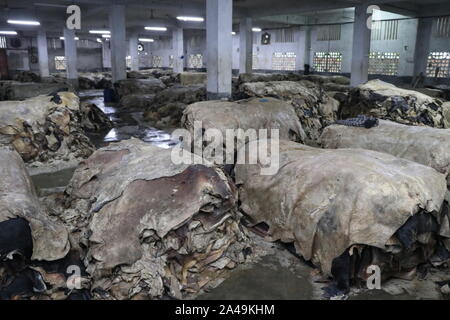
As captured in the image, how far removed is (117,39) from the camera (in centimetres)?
1675

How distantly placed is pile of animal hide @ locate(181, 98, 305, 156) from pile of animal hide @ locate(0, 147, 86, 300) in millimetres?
3440

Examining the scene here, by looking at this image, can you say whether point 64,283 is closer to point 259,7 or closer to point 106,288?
point 106,288

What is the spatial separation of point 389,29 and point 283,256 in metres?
20.6

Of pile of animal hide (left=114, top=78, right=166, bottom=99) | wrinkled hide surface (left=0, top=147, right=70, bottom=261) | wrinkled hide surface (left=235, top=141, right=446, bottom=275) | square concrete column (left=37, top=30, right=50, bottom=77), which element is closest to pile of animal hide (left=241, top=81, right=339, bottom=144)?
wrinkled hide surface (left=235, top=141, right=446, bottom=275)

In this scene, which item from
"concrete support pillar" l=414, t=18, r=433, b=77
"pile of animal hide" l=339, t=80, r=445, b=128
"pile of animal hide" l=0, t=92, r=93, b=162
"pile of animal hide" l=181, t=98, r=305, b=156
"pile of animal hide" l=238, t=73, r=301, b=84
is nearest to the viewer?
"pile of animal hide" l=181, t=98, r=305, b=156

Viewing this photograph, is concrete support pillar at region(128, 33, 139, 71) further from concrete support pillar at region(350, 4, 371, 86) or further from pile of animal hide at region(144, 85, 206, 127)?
concrete support pillar at region(350, 4, 371, 86)

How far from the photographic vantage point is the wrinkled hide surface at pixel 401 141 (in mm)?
5270

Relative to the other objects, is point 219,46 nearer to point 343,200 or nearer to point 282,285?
point 343,200

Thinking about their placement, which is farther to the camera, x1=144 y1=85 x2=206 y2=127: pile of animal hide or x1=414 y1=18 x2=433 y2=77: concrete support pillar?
x1=414 y1=18 x2=433 y2=77: concrete support pillar

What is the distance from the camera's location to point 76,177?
208 inches

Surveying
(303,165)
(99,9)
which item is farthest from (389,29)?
(303,165)

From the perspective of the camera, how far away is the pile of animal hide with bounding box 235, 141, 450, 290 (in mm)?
3547

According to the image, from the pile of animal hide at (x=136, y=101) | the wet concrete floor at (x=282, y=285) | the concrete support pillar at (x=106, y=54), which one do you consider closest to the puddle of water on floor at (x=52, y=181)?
the wet concrete floor at (x=282, y=285)

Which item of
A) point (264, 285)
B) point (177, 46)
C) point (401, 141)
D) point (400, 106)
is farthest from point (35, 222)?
point (177, 46)
